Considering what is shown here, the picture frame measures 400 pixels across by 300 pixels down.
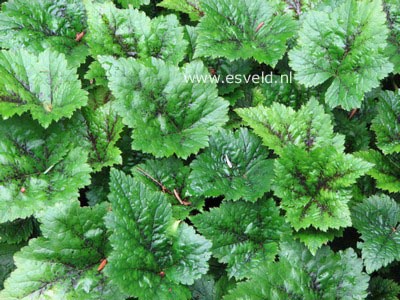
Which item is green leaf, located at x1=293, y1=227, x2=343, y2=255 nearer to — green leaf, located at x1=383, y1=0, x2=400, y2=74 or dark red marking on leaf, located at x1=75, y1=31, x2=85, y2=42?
green leaf, located at x1=383, y1=0, x2=400, y2=74

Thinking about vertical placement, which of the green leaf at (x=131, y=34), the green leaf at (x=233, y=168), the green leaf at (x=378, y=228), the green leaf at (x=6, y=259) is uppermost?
the green leaf at (x=131, y=34)

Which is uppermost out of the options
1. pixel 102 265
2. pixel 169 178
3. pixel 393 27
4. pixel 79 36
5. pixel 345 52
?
pixel 393 27

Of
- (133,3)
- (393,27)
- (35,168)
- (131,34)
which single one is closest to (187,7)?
(133,3)

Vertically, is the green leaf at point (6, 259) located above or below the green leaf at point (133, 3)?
below

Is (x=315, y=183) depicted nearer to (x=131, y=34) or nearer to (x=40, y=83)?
(x=131, y=34)

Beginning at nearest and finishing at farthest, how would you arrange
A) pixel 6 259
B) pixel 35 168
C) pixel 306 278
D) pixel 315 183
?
pixel 306 278 < pixel 315 183 < pixel 35 168 < pixel 6 259

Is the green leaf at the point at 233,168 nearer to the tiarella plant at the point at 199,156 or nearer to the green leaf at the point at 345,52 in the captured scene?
the tiarella plant at the point at 199,156

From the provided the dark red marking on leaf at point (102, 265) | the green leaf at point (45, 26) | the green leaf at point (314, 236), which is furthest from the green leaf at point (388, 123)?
the green leaf at point (45, 26)
